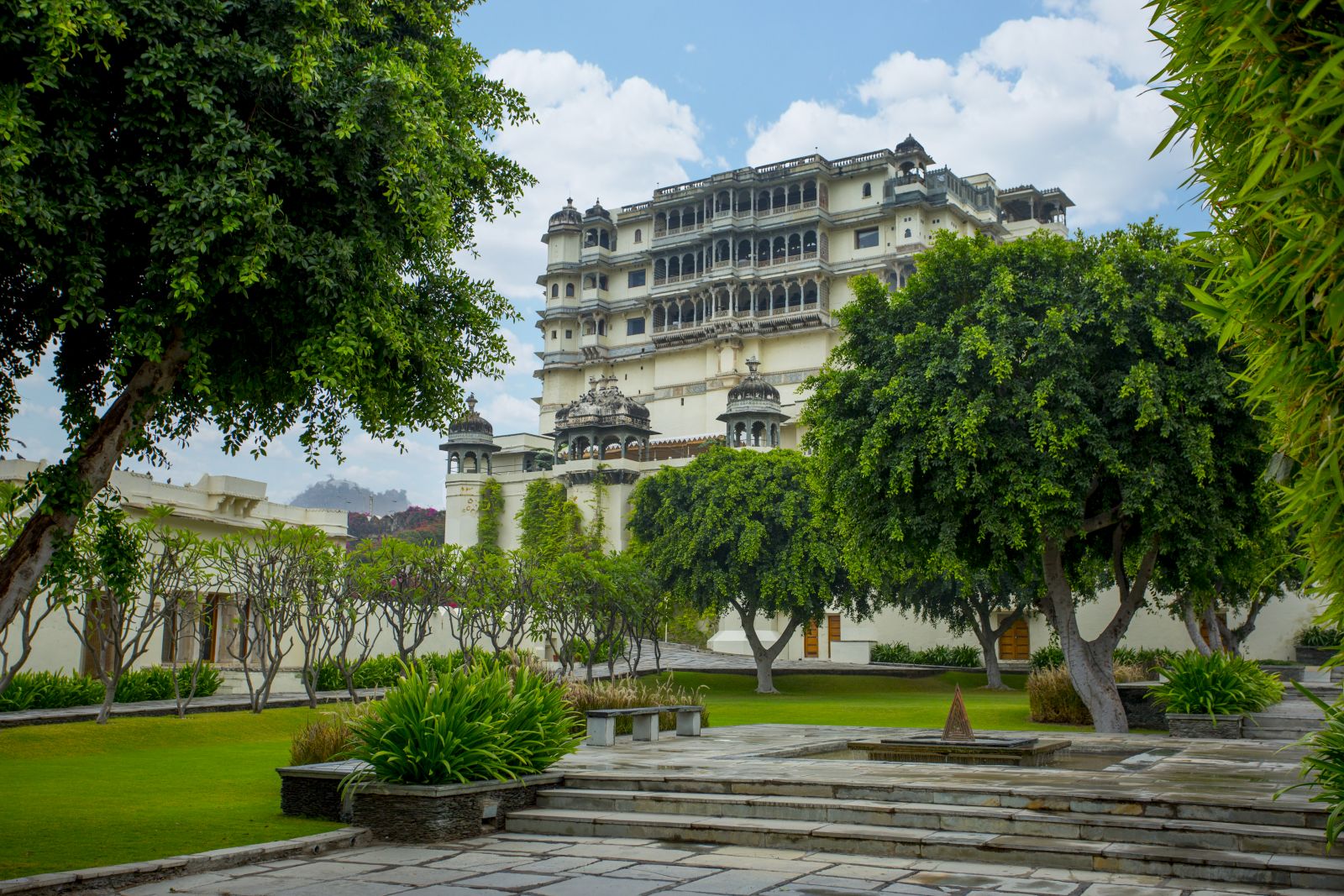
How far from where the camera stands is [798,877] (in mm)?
7398

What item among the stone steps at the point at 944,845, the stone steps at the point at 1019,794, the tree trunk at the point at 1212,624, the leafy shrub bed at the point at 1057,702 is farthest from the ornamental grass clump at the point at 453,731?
the tree trunk at the point at 1212,624

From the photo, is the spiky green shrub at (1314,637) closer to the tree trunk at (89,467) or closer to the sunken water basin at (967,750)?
the sunken water basin at (967,750)

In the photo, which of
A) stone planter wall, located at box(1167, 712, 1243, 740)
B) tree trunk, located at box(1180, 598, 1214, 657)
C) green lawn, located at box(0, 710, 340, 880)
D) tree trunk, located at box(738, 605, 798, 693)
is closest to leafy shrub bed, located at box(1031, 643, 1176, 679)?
tree trunk, located at box(1180, 598, 1214, 657)

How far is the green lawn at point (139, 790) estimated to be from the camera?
346 inches

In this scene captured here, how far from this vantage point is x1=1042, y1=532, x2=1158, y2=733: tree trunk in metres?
18.1

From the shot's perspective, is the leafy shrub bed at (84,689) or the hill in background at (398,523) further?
the hill in background at (398,523)

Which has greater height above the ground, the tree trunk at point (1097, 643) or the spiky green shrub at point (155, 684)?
the tree trunk at point (1097, 643)

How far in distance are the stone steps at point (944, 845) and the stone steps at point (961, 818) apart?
0.18 ft

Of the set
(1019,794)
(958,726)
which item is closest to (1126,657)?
(958,726)

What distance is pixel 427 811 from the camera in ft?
29.9

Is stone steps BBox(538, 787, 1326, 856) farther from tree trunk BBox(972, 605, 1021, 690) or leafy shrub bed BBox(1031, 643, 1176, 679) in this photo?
tree trunk BBox(972, 605, 1021, 690)

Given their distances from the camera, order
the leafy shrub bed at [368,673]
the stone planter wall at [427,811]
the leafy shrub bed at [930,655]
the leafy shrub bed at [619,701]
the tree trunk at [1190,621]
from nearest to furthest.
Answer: the stone planter wall at [427,811], the leafy shrub bed at [619,701], the leafy shrub bed at [368,673], the tree trunk at [1190,621], the leafy shrub bed at [930,655]

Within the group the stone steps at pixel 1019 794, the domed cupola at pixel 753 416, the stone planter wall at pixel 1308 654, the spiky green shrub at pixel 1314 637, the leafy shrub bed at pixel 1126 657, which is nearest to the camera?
the stone steps at pixel 1019 794

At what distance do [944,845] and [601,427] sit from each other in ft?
174
